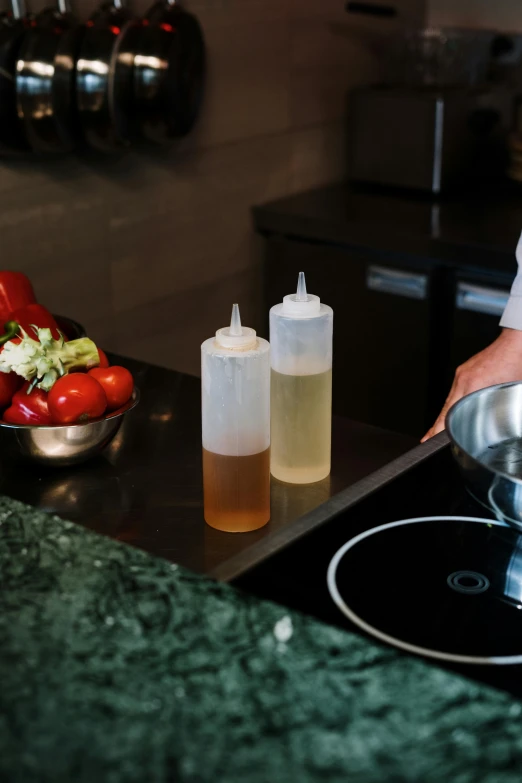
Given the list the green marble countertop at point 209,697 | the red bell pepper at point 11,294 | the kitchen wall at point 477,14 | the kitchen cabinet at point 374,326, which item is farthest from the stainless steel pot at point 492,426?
the kitchen wall at point 477,14

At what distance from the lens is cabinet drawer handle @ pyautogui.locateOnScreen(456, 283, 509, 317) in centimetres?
208

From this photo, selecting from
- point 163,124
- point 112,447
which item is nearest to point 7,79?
point 163,124

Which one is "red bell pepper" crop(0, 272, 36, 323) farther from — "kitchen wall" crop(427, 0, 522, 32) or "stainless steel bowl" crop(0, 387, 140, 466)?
"kitchen wall" crop(427, 0, 522, 32)

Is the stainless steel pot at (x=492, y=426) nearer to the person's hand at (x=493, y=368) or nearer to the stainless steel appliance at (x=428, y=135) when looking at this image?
the person's hand at (x=493, y=368)

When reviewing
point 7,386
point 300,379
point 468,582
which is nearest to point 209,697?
point 468,582

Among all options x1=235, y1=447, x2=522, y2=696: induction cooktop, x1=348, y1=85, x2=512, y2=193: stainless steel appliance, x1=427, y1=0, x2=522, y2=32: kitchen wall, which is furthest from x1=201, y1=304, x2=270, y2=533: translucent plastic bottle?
x1=427, y1=0, x2=522, y2=32: kitchen wall

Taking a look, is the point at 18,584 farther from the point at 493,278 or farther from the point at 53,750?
the point at 493,278

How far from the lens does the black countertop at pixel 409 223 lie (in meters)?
2.12

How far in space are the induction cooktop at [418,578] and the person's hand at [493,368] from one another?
40 centimetres

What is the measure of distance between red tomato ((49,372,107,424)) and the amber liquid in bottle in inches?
6.3

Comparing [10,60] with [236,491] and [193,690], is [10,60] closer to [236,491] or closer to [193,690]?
[236,491]

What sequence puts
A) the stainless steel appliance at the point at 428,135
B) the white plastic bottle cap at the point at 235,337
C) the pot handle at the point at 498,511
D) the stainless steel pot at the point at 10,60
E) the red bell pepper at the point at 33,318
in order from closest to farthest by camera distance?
the pot handle at the point at 498,511
the white plastic bottle cap at the point at 235,337
the red bell pepper at the point at 33,318
the stainless steel pot at the point at 10,60
the stainless steel appliance at the point at 428,135

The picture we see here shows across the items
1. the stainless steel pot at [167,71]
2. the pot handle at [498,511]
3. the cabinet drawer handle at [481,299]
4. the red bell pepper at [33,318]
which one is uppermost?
the stainless steel pot at [167,71]

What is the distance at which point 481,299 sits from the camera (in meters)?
2.12
